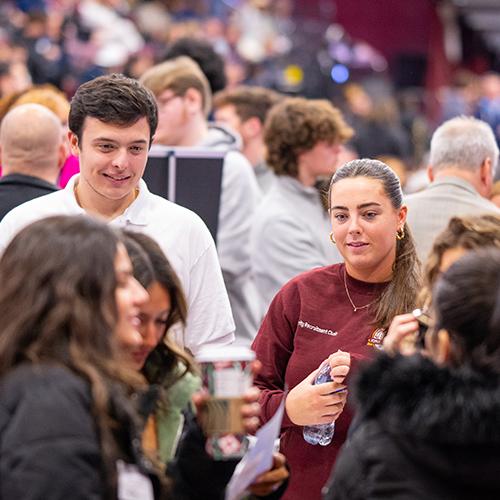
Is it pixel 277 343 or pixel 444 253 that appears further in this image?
pixel 277 343

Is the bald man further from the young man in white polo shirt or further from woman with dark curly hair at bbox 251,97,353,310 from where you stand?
woman with dark curly hair at bbox 251,97,353,310

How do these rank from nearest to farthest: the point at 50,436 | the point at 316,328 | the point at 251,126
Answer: the point at 50,436 → the point at 316,328 → the point at 251,126

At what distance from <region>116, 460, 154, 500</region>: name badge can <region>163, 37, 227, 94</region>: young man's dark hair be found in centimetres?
568

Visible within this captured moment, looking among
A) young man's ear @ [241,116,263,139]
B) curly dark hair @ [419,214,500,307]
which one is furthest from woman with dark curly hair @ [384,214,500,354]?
young man's ear @ [241,116,263,139]

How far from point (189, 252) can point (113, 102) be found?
565 mm

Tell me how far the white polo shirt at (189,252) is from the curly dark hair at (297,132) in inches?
89.4

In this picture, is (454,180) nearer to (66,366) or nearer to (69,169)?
(69,169)

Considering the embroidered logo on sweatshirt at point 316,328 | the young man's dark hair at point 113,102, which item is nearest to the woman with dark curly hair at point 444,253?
the embroidered logo on sweatshirt at point 316,328

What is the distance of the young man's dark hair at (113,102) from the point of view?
168 inches

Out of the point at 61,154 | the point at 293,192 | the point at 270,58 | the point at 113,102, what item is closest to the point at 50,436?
the point at 113,102

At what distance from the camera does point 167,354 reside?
3.36 meters

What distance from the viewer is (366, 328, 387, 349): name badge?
394 cm

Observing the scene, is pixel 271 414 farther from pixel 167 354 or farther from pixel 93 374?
pixel 93 374

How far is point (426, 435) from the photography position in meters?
2.58
